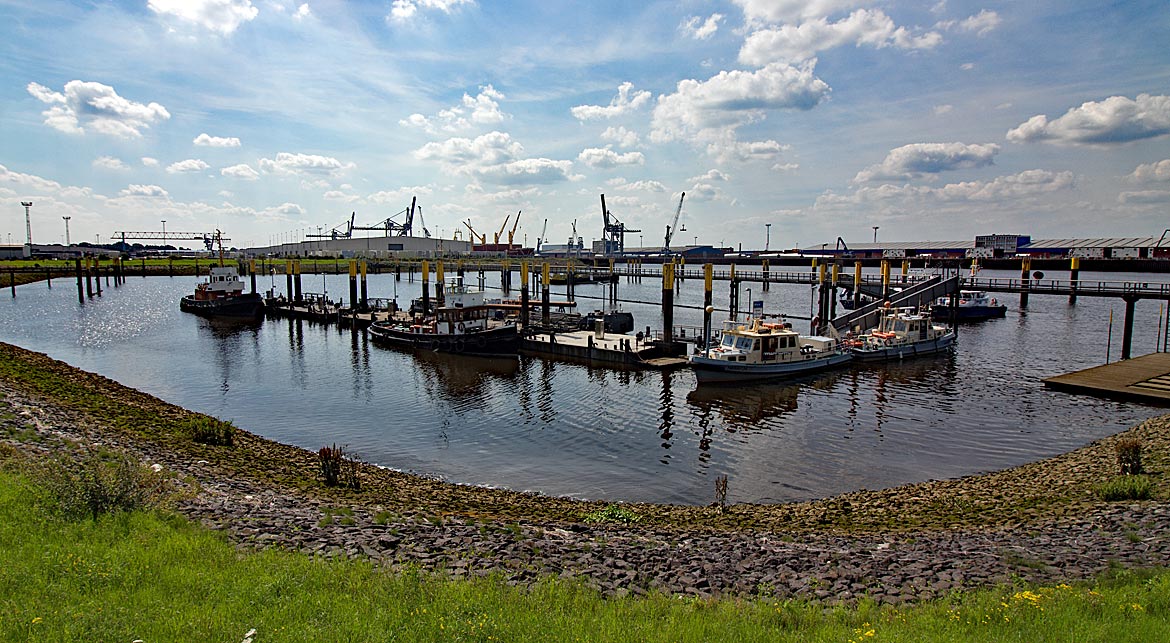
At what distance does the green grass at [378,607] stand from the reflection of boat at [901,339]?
34.4m

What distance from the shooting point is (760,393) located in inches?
1372

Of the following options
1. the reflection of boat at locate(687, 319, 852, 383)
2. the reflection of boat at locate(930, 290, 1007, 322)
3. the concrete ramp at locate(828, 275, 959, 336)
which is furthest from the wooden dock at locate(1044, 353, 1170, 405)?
the reflection of boat at locate(930, 290, 1007, 322)

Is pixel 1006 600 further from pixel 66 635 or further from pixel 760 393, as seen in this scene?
pixel 760 393

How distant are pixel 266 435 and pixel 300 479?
9.36m

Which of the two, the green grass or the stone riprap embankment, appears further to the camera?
the stone riprap embankment

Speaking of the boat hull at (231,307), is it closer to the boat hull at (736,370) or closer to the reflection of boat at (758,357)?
the boat hull at (736,370)

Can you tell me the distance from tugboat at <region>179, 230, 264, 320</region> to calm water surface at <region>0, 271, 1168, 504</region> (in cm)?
1457

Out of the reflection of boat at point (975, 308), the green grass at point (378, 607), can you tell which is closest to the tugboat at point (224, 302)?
the green grass at point (378, 607)

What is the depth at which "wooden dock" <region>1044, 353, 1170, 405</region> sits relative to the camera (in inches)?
1188

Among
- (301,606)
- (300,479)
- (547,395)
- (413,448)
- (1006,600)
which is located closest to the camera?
(301,606)

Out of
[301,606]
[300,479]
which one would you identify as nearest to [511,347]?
[300,479]

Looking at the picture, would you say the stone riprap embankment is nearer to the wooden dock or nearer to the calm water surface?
the calm water surface

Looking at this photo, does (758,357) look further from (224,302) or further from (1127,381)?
(224,302)

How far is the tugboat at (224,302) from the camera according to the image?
2731 inches
